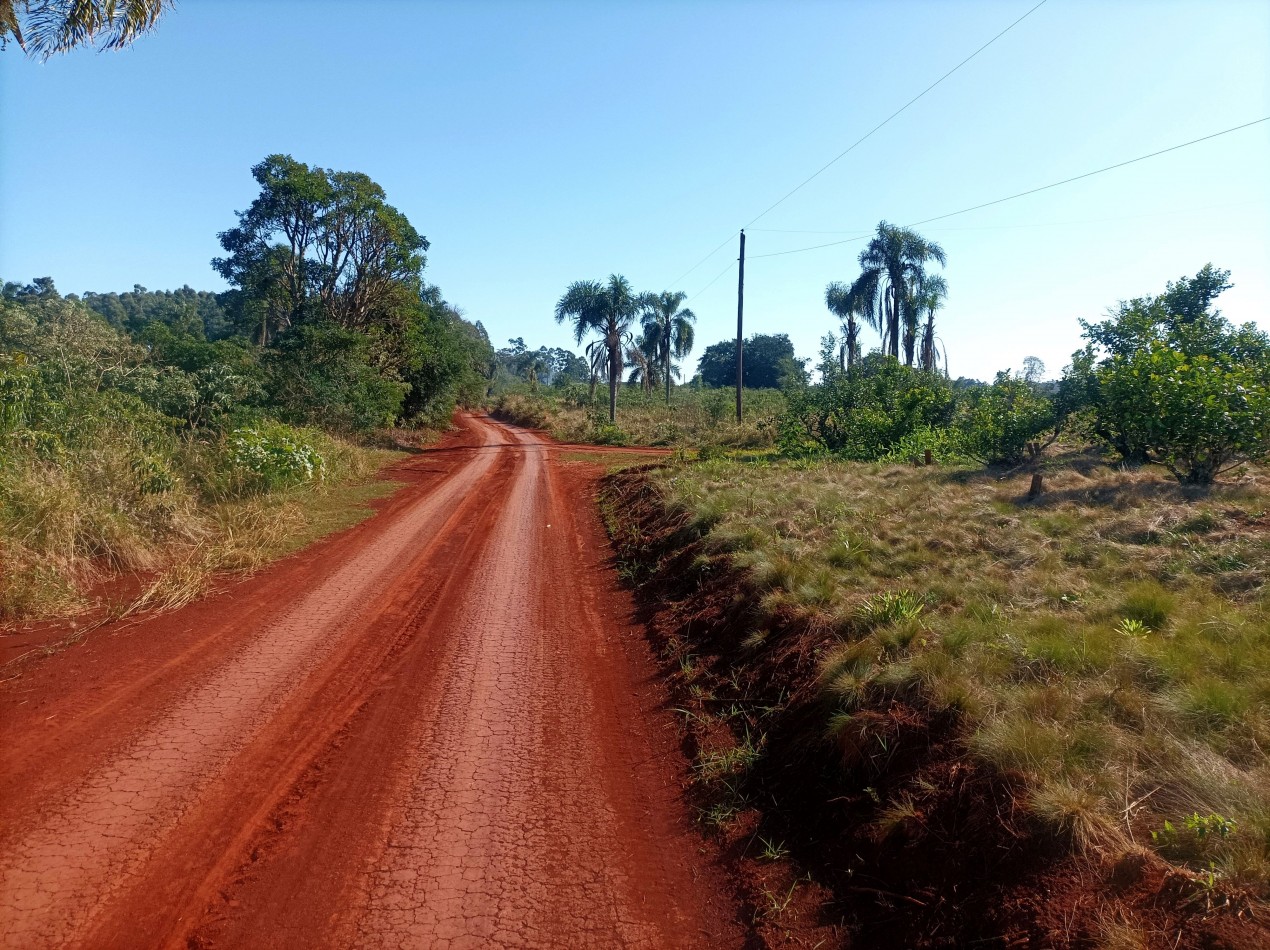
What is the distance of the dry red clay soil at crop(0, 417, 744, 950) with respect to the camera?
3324mm

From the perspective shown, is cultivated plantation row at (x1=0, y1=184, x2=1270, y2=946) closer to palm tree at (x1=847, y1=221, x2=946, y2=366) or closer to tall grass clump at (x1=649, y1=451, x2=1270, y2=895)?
tall grass clump at (x1=649, y1=451, x2=1270, y2=895)

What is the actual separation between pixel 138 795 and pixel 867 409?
19110mm

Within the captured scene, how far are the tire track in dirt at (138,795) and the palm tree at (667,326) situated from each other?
44362 millimetres

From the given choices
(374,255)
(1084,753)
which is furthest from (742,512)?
(374,255)

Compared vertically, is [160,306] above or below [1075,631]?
above

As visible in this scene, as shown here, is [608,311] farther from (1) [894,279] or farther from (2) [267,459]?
(2) [267,459]

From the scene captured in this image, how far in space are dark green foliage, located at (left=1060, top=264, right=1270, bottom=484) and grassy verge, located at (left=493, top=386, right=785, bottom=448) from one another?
1513 centimetres

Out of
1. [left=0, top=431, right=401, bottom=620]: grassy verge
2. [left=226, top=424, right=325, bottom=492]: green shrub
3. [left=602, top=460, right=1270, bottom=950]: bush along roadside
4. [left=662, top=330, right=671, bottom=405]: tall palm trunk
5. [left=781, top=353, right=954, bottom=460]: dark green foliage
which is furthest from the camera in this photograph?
[left=662, top=330, right=671, bottom=405]: tall palm trunk

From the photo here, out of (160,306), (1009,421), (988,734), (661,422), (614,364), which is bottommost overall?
(988,734)

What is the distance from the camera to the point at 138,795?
4164mm

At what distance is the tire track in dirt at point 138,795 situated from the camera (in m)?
3.29

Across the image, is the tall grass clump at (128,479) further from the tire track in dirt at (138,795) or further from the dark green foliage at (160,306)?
the dark green foliage at (160,306)

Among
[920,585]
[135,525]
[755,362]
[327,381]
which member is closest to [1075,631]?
[920,585]

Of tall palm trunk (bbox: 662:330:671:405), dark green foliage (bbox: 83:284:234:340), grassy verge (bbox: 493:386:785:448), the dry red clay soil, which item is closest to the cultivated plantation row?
the dry red clay soil
